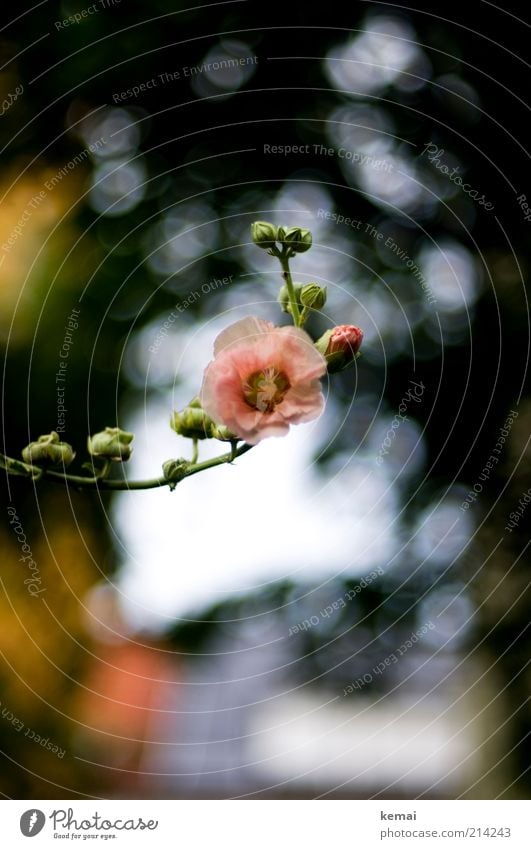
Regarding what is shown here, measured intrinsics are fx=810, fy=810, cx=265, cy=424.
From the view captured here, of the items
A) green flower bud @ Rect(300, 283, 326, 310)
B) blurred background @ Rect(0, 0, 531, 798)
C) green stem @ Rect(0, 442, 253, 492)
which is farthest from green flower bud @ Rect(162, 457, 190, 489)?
blurred background @ Rect(0, 0, 531, 798)

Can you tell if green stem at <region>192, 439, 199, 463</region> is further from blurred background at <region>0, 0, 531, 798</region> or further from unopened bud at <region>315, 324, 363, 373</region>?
blurred background at <region>0, 0, 531, 798</region>

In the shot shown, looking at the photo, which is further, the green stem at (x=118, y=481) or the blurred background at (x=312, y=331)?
the blurred background at (x=312, y=331)

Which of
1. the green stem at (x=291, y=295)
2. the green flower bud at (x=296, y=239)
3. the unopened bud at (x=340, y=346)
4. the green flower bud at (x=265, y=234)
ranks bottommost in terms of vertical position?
the unopened bud at (x=340, y=346)

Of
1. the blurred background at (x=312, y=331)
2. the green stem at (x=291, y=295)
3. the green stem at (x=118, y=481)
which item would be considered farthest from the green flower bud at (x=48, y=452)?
the blurred background at (x=312, y=331)

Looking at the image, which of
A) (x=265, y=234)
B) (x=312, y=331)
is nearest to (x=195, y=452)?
(x=265, y=234)

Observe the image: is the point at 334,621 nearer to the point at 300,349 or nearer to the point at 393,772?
the point at 393,772

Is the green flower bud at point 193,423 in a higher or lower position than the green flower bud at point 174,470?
higher

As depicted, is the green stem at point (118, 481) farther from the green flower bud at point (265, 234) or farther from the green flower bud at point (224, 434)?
the green flower bud at point (265, 234)

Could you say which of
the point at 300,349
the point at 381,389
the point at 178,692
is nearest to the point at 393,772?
the point at 178,692
